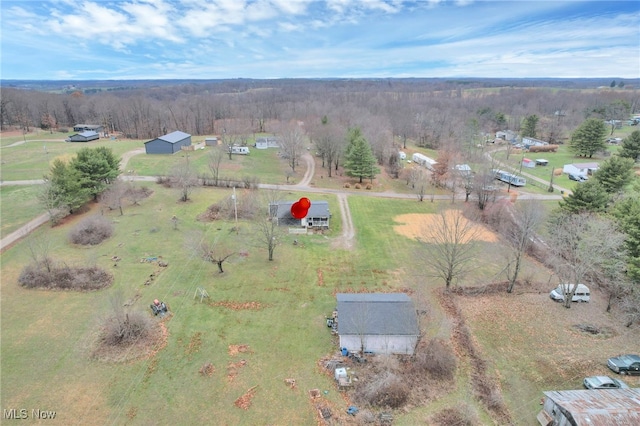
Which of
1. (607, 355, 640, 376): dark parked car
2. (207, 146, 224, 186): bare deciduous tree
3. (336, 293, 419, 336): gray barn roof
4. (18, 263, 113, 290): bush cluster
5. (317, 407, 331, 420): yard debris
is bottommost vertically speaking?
(317, 407, 331, 420): yard debris

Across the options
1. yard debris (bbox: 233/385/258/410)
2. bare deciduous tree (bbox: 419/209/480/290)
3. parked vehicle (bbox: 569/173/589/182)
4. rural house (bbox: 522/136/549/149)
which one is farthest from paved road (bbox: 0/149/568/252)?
rural house (bbox: 522/136/549/149)

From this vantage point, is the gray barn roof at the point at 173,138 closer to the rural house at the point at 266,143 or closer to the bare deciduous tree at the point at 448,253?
the rural house at the point at 266,143

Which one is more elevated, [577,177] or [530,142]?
[530,142]

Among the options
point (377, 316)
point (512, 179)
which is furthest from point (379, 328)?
point (512, 179)

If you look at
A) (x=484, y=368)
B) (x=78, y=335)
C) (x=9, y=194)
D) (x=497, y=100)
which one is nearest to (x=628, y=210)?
(x=484, y=368)

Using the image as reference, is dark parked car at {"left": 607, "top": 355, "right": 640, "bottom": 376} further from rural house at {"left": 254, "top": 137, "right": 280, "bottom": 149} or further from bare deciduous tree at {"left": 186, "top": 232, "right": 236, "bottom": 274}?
rural house at {"left": 254, "top": 137, "right": 280, "bottom": 149}

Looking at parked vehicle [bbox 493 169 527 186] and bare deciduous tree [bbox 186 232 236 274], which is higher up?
parked vehicle [bbox 493 169 527 186]

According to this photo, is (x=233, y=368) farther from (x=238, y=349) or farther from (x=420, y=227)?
(x=420, y=227)
